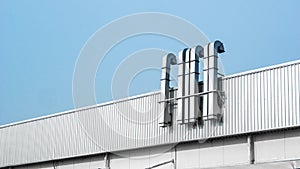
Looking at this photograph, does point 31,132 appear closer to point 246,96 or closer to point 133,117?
point 133,117

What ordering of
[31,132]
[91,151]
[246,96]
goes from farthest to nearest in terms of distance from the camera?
1. [31,132]
2. [91,151]
3. [246,96]

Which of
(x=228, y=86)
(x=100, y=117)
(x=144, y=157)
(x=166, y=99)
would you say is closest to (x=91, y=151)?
(x=100, y=117)

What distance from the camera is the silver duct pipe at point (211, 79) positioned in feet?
94.7

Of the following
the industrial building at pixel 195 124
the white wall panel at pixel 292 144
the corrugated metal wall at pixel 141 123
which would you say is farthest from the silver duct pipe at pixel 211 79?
the white wall panel at pixel 292 144

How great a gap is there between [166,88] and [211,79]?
315 cm

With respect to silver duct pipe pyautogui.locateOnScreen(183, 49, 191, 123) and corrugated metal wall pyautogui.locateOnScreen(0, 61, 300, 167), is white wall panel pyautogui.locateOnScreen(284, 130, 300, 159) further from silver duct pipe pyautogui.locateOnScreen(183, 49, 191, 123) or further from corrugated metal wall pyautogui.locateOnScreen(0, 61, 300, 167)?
silver duct pipe pyautogui.locateOnScreen(183, 49, 191, 123)

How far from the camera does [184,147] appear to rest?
30.4 meters

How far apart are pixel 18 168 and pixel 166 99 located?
15356 millimetres

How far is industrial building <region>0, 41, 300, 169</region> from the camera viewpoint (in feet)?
86.8

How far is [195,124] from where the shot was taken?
97.7 ft

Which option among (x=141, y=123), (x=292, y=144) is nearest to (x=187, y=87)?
(x=141, y=123)

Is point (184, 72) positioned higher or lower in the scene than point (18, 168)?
higher

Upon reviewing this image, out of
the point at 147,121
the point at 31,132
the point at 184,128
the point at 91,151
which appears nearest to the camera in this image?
the point at 184,128

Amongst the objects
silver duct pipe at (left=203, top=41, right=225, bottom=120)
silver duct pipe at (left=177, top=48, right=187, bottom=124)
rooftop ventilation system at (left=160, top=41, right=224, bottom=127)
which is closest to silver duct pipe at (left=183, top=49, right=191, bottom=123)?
rooftop ventilation system at (left=160, top=41, right=224, bottom=127)
